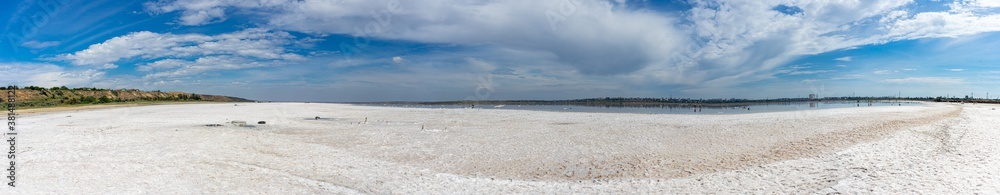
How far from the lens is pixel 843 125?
23.2 meters

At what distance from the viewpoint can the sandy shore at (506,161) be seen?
10.8 metres

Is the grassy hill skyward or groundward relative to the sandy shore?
skyward

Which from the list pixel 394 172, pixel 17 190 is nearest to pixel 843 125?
pixel 394 172

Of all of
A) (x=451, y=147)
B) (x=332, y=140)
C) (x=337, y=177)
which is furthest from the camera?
(x=332, y=140)

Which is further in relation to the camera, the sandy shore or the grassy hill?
the grassy hill

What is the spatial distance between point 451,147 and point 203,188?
859 centimetres

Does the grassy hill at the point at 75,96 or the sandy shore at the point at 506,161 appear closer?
the sandy shore at the point at 506,161

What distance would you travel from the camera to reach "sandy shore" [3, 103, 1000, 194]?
10.8 m

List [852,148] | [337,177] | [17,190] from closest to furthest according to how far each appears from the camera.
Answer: [17,190] < [337,177] < [852,148]

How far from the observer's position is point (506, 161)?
47.8ft

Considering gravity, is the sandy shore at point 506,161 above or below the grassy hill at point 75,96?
below

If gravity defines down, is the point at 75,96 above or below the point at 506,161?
above

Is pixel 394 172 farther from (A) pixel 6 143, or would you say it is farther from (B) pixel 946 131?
(B) pixel 946 131

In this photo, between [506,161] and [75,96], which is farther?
[75,96]
